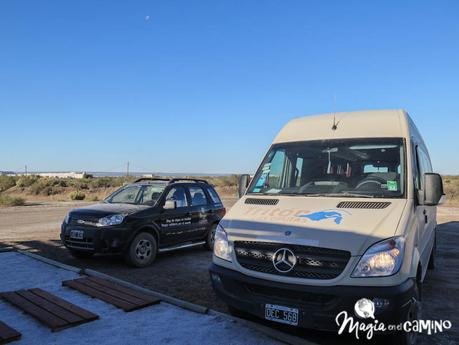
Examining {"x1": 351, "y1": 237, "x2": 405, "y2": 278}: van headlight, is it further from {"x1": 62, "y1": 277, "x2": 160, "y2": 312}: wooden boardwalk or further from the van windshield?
{"x1": 62, "y1": 277, "x2": 160, "y2": 312}: wooden boardwalk

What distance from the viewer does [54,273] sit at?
7.29 meters

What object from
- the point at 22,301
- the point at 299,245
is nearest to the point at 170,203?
the point at 22,301

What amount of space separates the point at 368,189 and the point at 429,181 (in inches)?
25.2

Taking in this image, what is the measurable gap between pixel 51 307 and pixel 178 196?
4.78 metres

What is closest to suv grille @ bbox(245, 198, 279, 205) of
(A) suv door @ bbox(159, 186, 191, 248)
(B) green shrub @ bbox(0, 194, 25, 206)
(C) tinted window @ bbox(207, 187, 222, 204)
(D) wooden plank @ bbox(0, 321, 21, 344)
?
(D) wooden plank @ bbox(0, 321, 21, 344)

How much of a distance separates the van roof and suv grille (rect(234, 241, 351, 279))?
2.03m

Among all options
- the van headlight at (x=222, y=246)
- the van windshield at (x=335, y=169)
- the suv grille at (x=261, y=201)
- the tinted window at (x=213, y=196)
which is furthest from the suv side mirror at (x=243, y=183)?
the tinted window at (x=213, y=196)

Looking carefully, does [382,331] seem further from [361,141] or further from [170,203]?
[170,203]

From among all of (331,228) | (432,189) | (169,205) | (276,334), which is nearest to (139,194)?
(169,205)

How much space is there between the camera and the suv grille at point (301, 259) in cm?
407

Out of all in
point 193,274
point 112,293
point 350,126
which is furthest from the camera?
point 193,274

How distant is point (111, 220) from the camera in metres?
8.34

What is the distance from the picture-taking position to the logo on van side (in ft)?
14.5

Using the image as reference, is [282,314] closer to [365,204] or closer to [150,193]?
[365,204]
